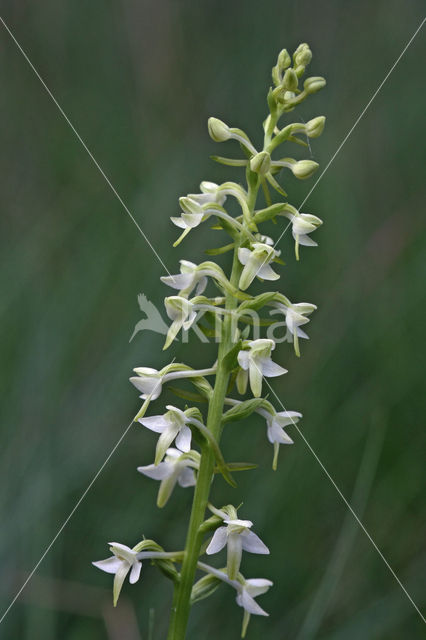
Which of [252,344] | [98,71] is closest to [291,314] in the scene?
[252,344]

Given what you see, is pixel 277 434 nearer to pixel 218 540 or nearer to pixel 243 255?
pixel 218 540

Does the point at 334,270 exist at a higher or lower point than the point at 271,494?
higher

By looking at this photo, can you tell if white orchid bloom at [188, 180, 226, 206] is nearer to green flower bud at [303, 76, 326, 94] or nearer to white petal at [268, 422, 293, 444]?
green flower bud at [303, 76, 326, 94]

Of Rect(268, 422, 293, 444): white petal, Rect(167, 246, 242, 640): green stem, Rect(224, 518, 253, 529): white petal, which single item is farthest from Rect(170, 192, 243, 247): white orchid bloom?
Rect(224, 518, 253, 529): white petal

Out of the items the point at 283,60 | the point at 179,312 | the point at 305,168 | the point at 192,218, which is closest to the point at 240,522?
the point at 179,312

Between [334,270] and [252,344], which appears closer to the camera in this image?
[252,344]

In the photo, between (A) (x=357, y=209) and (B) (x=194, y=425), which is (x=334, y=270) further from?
(B) (x=194, y=425)
